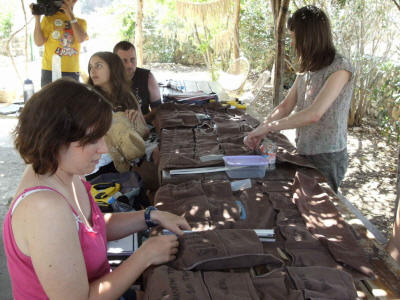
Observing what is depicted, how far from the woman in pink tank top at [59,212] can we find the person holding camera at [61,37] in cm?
356

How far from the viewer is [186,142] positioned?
2.59 m

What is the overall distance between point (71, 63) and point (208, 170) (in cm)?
317

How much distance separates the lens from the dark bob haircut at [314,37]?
2.21 m

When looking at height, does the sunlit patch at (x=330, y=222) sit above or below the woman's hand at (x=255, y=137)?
below

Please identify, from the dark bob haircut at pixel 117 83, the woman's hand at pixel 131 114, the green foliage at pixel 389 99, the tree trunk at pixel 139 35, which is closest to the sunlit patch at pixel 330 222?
the woman's hand at pixel 131 114

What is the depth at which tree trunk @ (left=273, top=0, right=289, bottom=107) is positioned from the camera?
427 cm

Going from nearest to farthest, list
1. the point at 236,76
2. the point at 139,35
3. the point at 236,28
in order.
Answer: the point at 236,76
the point at 139,35
the point at 236,28

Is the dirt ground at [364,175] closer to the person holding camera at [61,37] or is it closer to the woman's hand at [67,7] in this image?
the person holding camera at [61,37]

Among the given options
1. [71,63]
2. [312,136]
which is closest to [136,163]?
[312,136]

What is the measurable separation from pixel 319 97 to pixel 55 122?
60.6 inches

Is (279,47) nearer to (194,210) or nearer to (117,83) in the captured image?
(117,83)

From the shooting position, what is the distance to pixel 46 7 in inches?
166

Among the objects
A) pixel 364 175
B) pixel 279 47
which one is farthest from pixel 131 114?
pixel 364 175

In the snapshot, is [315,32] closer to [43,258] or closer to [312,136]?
[312,136]
